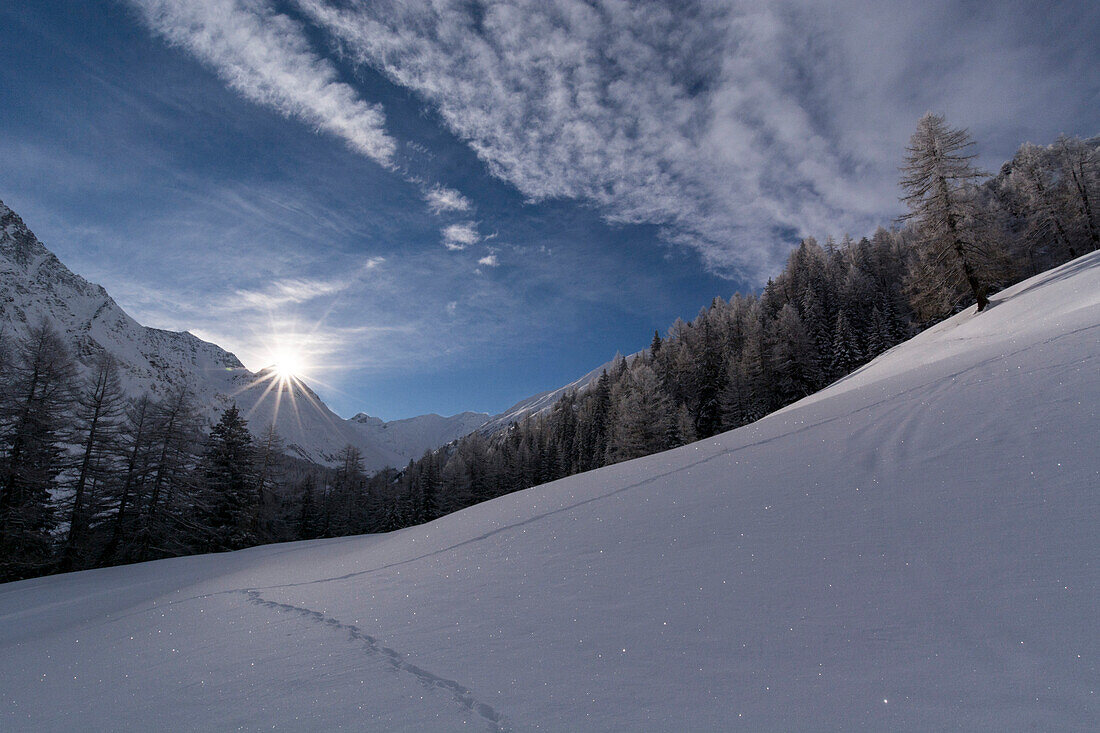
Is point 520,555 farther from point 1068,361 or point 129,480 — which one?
point 129,480

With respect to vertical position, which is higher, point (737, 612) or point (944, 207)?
point (944, 207)

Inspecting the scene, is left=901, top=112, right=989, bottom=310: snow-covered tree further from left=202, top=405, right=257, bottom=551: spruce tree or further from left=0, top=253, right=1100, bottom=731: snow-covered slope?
left=202, top=405, right=257, bottom=551: spruce tree

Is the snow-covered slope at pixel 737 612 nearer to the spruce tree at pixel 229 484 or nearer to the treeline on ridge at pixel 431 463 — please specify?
the treeline on ridge at pixel 431 463

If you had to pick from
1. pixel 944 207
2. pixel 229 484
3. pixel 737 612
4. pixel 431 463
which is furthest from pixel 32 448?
pixel 944 207

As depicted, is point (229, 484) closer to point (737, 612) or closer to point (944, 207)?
point (737, 612)

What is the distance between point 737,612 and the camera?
3.21 meters

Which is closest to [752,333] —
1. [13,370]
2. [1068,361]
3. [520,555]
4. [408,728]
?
[1068,361]

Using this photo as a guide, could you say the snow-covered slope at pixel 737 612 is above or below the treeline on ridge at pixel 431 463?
below

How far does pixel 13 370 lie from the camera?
17500 mm

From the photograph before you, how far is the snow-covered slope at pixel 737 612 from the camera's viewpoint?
2.31 meters

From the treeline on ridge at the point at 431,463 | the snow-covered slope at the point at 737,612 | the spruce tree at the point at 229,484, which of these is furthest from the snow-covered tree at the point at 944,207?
the spruce tree at the point at 229,484

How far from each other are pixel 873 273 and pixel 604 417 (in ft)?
142

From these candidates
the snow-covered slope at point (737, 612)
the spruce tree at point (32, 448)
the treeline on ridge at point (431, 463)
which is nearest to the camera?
the snow-covered slope at point (737, 612)

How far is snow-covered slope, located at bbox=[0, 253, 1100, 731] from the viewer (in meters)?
2.31
